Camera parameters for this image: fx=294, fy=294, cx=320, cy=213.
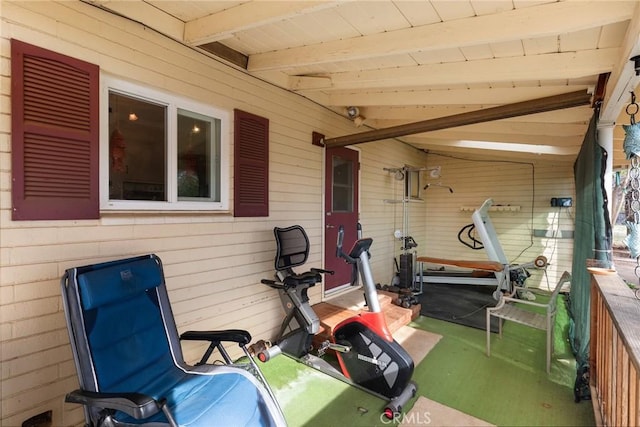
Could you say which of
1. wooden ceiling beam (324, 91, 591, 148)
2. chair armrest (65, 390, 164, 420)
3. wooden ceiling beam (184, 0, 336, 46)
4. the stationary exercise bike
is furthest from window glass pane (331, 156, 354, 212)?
chair armrest (65, 390, 164, 420)

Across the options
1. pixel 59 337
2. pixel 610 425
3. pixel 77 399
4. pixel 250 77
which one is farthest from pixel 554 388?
pixel 250 77

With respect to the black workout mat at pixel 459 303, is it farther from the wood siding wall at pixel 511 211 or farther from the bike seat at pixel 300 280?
the bike seat at pixel 300 280

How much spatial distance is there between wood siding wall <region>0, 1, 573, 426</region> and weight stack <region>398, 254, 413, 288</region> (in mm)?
1040

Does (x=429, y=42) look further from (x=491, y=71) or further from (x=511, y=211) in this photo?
(x=511, y=211)

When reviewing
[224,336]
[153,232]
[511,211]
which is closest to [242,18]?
[153,232]

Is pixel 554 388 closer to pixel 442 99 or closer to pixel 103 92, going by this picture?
pixel 442 99

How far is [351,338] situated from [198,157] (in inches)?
84.6

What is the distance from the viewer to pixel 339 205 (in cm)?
443

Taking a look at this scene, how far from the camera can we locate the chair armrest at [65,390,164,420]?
4.00 feet

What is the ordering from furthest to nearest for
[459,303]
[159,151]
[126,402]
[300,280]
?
[459,303]
[300,280]
[159,151]
[126,402]

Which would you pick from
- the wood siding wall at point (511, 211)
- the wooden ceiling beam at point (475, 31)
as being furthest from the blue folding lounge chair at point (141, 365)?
the wood siding wall at point (511, 211)

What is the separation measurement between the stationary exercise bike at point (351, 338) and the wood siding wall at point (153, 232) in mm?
317

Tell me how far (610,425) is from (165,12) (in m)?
4.04

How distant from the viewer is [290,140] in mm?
3508
